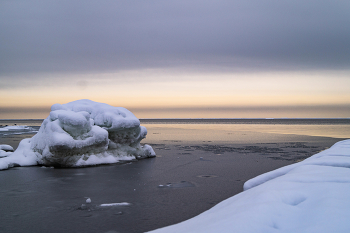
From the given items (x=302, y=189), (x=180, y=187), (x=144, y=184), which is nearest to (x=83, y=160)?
(x=144, y=184)

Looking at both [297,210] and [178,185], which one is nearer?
[297,210]

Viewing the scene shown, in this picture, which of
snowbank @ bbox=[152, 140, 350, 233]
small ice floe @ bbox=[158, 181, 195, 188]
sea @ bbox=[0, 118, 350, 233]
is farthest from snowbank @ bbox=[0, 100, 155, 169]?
snowbank @ bbox=[152, 140, 350, 233]

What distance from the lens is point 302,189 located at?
8.50ft

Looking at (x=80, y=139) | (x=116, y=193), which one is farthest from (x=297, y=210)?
(x=80, y=139)

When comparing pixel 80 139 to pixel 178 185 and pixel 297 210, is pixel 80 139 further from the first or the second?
pixel 297 210

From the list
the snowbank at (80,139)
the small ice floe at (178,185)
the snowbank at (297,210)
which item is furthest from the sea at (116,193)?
A: the snowbank at (297,210)

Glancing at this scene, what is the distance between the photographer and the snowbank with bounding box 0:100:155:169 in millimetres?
8797

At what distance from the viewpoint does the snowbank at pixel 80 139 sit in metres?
8.80

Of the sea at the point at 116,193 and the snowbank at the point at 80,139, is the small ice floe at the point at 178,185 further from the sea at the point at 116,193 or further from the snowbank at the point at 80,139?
the snowbank at the point at 80,139

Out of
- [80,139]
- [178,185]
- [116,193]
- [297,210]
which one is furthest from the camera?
[80,139]

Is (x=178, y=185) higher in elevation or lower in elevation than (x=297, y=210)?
lower

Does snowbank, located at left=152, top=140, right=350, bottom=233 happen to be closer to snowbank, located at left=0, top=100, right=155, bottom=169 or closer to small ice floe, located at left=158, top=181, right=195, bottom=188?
small ice floe, located at left=158, top=181, right=195, bottom=188

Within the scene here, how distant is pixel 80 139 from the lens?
9.12 m

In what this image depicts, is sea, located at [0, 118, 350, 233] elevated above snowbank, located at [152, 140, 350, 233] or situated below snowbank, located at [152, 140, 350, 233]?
below
